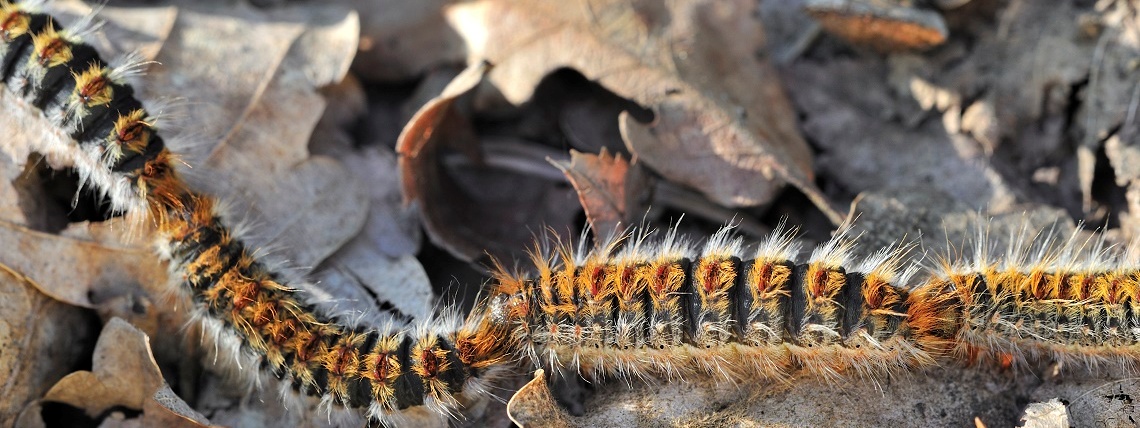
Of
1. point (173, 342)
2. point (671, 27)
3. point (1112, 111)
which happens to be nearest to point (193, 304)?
point (173, 342)

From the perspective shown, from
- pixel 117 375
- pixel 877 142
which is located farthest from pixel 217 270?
pixel 877 142

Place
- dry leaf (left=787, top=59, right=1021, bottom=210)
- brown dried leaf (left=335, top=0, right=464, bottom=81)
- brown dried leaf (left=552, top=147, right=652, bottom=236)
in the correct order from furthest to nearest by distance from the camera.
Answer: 1. brown dried leaf (left=335, top=0, right=464, bottom=81)
2. dry leaf (left=787, top=59, right=1021, bottom=210)
3. brown dried leaf (left=552, top=147, right=652, bottom=236)

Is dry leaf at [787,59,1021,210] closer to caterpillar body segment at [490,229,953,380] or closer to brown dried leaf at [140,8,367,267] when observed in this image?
caterpillar body segment at [490,229,953,380]

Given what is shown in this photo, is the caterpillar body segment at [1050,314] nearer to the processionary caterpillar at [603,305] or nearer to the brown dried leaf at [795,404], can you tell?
the processionary caterpillar at [603,305]

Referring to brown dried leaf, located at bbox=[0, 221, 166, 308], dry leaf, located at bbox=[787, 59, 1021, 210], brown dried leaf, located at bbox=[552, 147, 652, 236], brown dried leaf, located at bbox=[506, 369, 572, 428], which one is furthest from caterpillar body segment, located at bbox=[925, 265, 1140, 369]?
brown dried leaf, located at bbox=[0, 221, 166, 308]

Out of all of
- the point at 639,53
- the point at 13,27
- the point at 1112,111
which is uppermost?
the point at 13,27

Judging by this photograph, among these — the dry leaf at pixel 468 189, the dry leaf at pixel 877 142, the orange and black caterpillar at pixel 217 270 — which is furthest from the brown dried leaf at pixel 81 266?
the dry leaf at pixel 877 142

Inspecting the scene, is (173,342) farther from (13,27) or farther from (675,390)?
(675,390)
